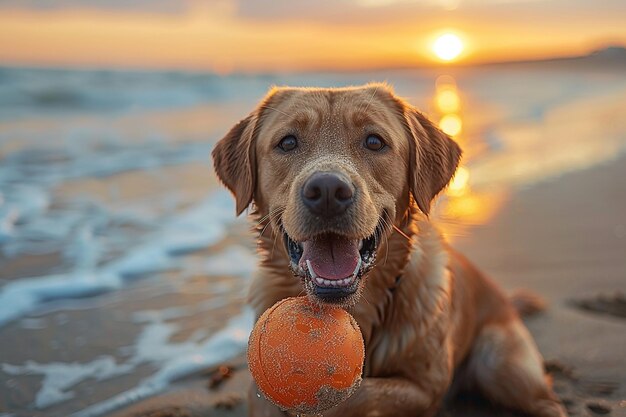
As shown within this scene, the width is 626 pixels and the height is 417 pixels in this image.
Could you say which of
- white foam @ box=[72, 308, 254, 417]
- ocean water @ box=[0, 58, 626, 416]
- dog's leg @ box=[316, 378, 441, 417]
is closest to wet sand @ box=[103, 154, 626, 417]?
white foam @ box=[72, 308, 254, 417]

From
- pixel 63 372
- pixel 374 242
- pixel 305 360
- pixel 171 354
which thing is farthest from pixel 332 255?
pixel 63 372

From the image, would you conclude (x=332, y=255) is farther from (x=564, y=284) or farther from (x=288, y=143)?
(x=564, y=284)

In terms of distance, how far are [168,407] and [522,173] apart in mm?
7015

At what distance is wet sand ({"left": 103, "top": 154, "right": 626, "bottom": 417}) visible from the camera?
12.9 ft

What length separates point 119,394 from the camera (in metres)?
3.95

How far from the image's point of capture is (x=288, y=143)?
349 centimetres

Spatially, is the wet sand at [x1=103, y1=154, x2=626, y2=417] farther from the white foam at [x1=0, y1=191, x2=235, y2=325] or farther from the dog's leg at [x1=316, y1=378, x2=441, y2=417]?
the white foam at [x1=0, y1=191, x2=235, y2=325]

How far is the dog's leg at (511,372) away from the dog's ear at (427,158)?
1.00m

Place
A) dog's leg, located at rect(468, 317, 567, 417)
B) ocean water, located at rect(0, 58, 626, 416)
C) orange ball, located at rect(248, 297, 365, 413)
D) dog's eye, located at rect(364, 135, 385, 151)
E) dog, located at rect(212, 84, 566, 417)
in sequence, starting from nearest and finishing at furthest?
orange ball, located at rect(248, 297, 365, 413) < dog, located at rect(212, 84, 566, 417) < dog's eye, located at rect(364, 135, 385, 151) < dog's leg, located at rect(468, 317, 567, 417) < ocean water, located at rect(0, 58, 626, 416)

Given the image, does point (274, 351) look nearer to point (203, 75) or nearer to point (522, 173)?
point (522, 173)

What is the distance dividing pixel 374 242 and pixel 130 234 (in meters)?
4.06

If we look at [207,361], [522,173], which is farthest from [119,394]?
[522,173]

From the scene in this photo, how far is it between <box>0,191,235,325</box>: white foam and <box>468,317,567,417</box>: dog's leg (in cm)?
291

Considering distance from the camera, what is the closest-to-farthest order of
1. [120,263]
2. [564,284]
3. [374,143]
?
1. [374,143]
2. [564,284]
3. [120,263]
